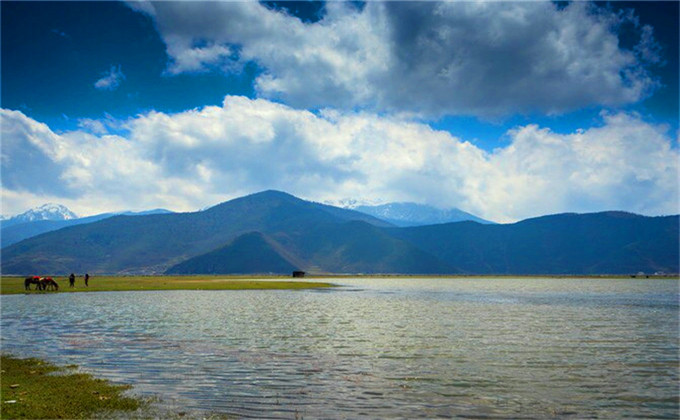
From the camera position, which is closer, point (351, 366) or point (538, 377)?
point (538, 377)

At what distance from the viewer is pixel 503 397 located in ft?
68.7

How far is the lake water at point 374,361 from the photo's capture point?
20.0 meters

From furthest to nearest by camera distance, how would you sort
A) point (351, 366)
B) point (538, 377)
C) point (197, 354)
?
point (197, 354) < point (351, 366) < point (538, 377)

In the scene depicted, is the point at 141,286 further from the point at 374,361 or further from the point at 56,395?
the point at 56,395

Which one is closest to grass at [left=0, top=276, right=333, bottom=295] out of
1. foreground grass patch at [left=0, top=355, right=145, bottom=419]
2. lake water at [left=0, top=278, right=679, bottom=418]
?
lake water at [left=0, top=278, right=679, bottom=418]

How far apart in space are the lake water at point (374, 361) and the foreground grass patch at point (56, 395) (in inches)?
58.0

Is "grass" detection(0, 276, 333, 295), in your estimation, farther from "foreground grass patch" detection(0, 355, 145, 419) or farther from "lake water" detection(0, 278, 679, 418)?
"foreground grass patch" detection(0, 355, 145, 419)

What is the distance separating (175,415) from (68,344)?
20.9 m

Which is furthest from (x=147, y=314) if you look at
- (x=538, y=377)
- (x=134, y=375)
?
(x=538, y=377)

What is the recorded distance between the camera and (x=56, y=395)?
2045cm

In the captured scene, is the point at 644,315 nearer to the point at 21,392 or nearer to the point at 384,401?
the point at 384,401

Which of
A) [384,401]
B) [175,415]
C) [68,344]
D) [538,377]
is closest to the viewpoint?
Result: [175,415]

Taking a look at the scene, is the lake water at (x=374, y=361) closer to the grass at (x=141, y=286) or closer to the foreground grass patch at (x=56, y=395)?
the foreground grass patch at (x=56, y=395)

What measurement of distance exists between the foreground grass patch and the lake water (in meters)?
1.47
